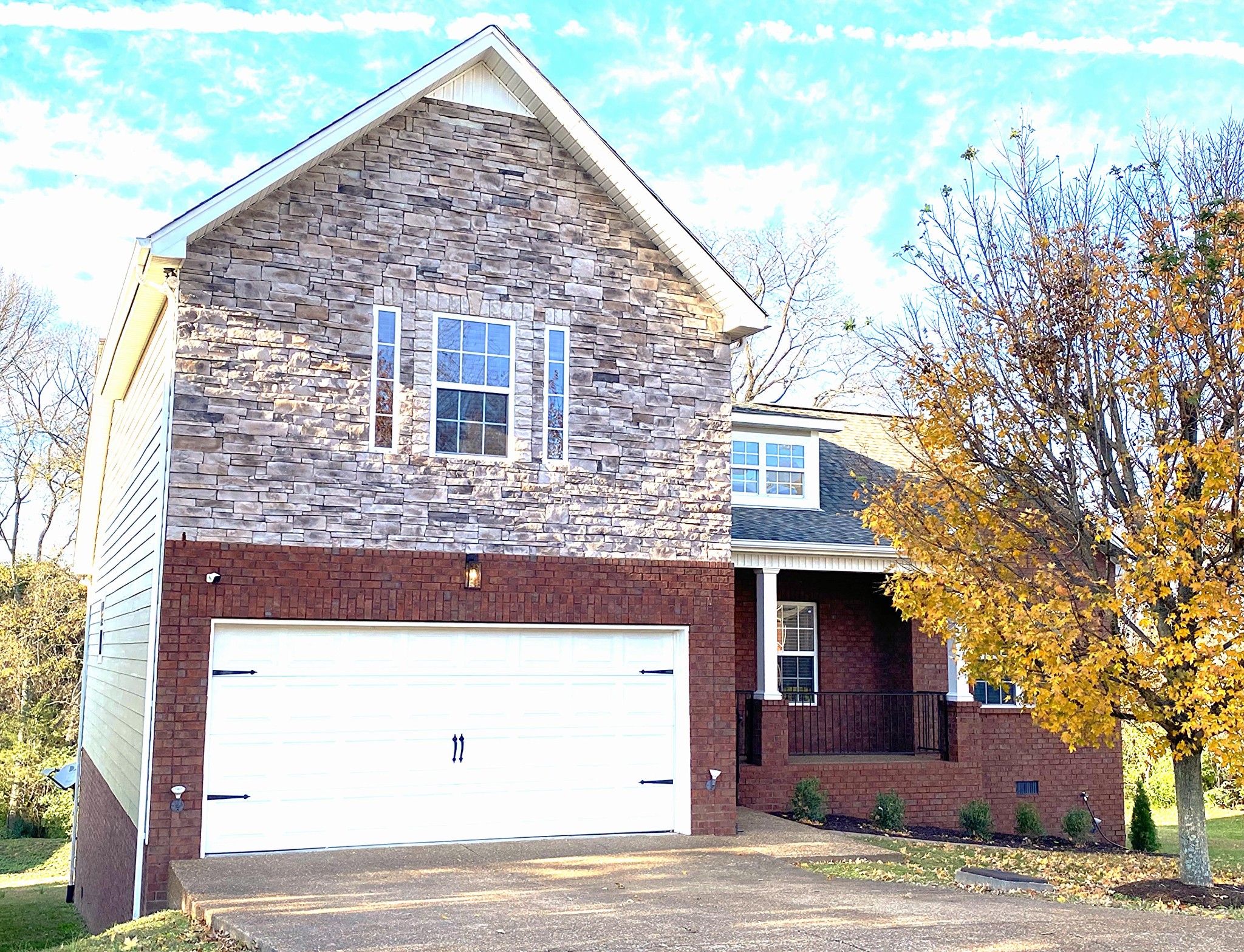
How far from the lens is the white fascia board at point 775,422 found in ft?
60.2

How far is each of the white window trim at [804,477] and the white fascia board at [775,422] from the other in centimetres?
10

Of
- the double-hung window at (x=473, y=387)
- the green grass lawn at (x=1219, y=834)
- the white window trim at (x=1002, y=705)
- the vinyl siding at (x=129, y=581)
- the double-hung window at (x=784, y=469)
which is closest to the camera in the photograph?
the vinyl siding at (x=129, y=581)

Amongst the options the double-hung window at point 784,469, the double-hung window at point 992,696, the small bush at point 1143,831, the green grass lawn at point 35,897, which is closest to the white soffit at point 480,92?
the double-hung window at point 784,469

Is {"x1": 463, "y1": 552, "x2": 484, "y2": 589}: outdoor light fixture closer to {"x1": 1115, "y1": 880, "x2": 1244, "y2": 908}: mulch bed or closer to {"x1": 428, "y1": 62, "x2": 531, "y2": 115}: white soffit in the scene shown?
{"x1": 428, "y1": 62, "x2": 531, "y2": 115}: white soffit

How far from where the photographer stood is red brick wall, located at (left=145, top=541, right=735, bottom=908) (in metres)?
10.5

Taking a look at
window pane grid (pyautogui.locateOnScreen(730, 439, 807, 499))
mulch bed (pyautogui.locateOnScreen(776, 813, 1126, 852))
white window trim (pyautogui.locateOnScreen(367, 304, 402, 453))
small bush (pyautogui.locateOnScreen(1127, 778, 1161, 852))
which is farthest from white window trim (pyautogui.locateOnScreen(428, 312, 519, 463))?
small bush (pyautogui.locateOnScreen(1127, 778, 1161, 852))

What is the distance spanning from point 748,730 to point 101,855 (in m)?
8.39

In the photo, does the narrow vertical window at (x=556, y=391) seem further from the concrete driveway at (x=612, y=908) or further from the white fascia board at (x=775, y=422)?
the white fascia board at (x=775, y=422)

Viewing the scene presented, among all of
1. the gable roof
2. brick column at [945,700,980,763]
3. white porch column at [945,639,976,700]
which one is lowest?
brick column at [945,700,980,763]

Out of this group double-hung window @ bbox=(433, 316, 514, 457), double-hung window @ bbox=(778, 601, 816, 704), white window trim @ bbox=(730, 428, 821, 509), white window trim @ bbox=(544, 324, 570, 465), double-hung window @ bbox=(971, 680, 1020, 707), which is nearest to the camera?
double-hung window @ bbox=(433, 316, 514, 457)

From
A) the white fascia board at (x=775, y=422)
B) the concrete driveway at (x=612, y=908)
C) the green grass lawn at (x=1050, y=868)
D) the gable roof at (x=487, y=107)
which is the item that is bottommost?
the green grass lawn at (x=1050, y=868)

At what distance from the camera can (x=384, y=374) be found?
38.0 ft

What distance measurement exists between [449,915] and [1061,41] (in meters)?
16.6

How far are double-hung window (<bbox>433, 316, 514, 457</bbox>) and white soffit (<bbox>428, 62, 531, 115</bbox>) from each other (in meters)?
2.32
